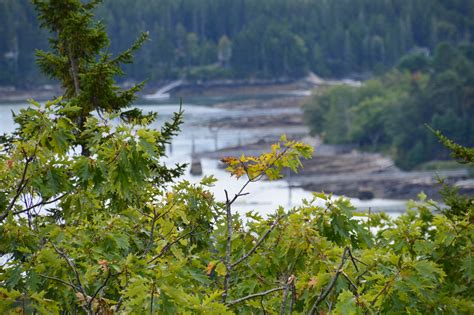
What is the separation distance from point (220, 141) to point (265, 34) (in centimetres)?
3805

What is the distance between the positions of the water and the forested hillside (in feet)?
27.0

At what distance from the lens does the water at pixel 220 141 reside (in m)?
43.6

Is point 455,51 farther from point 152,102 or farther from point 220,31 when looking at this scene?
point 220,31

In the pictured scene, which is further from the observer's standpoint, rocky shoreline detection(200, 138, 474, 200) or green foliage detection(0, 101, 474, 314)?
rocky shoreline detection(200, 138, 474, 200)

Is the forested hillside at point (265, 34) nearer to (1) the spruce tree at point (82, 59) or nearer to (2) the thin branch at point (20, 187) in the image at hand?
(1) the spruce tree at point (82, 59)

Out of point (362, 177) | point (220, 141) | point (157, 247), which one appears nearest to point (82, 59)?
point (157, 247)

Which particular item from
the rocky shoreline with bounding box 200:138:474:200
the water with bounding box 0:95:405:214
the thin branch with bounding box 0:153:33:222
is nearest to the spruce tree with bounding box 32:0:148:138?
the thin branch with bounding box 0:153:33:222

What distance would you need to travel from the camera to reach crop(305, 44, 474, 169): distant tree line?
207 ft

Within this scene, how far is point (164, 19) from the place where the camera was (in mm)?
107875

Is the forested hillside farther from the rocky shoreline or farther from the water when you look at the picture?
the rocky shoreline

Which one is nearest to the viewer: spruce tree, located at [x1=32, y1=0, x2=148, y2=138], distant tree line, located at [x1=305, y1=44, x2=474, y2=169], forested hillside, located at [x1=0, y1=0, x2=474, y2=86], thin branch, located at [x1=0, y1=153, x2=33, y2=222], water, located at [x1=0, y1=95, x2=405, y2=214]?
thin branch, located at [x1=0, y1=153, x2=33, y2=222]

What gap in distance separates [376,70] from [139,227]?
289ft

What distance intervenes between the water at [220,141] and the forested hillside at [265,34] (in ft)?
27.0

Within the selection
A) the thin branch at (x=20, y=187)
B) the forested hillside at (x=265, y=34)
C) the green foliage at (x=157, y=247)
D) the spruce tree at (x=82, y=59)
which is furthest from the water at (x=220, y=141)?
the thin branch at (x=20, y=187)
